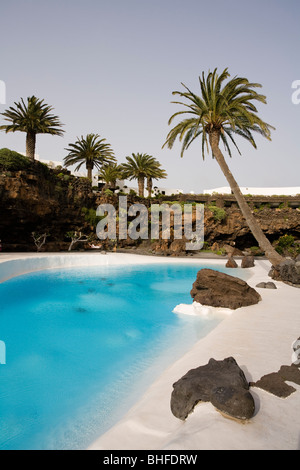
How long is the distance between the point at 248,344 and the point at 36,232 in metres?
22.6

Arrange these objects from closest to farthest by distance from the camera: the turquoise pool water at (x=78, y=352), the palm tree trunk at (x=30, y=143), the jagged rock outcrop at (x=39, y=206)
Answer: the turquoise pool water at (x=78, y=352)
the jagged rock outcrop at (x=39, y=206)
the palm tree trunk at (x=30, y=143)

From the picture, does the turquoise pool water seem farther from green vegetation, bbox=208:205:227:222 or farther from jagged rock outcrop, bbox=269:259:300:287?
green vegetation, bbox=208:205:227:222

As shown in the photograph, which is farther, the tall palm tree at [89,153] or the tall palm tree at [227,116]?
the tall palm tree at [89,153]

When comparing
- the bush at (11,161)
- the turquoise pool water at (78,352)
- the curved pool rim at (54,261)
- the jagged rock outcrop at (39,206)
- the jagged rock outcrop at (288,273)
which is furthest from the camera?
the jagged rock outcrop at (39,206)

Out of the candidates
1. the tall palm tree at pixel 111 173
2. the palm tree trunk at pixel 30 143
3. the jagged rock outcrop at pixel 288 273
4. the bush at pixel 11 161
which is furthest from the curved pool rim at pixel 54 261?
the tall palm tree at pixel 111 173

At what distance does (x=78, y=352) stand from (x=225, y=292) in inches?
204

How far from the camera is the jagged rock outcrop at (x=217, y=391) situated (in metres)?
2.71

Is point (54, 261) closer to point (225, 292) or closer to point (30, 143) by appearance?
point (225, 292)

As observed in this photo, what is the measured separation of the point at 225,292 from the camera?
28.6 ft

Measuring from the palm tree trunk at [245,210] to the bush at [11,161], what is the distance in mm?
15998

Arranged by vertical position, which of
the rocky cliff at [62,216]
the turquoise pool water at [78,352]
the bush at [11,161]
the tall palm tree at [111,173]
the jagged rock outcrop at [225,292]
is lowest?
the turquoise pool water at [78,352]

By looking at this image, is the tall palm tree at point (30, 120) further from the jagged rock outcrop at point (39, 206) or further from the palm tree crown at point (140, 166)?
the palm tree crown at point (140, 166)

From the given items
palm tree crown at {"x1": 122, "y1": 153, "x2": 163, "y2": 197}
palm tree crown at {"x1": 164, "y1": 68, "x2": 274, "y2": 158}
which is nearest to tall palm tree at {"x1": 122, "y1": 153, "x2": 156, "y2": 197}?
palm tree crown at {"x1": 122, "y1": 153, "x2": 163, "y2": 197}
